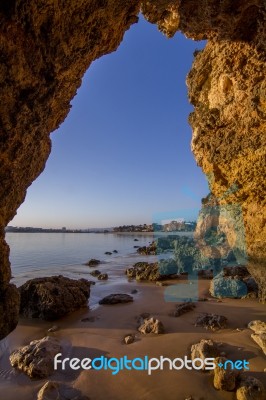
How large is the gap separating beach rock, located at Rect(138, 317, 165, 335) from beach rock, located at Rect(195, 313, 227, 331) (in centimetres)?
105

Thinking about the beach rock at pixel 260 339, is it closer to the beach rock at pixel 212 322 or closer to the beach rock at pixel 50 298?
the beach rock at pixel 212 322

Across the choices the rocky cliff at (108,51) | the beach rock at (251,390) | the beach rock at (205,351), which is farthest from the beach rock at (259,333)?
the rocky cliff at (108,51)

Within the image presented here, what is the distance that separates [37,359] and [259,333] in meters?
4.95

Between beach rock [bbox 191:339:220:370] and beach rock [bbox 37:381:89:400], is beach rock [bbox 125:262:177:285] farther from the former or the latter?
beach rock [bbox 37:381:89:400]

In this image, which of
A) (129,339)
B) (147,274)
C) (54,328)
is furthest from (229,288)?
→ (54,328)

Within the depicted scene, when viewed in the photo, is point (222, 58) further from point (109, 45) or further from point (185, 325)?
point (185, 325)

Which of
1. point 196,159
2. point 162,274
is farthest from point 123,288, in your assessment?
point 196,159

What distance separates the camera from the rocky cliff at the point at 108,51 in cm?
273

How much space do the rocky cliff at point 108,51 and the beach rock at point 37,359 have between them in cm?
246

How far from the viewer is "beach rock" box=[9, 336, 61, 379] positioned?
4798mm

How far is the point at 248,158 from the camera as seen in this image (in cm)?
621

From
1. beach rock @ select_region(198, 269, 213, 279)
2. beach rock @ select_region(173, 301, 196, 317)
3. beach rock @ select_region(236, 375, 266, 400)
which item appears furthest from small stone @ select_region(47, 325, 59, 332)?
beach rock @ select_region(198, 269, 213, 279)

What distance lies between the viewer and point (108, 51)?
451 cm

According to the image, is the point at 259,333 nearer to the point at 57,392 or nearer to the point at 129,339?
the point at 129,339
